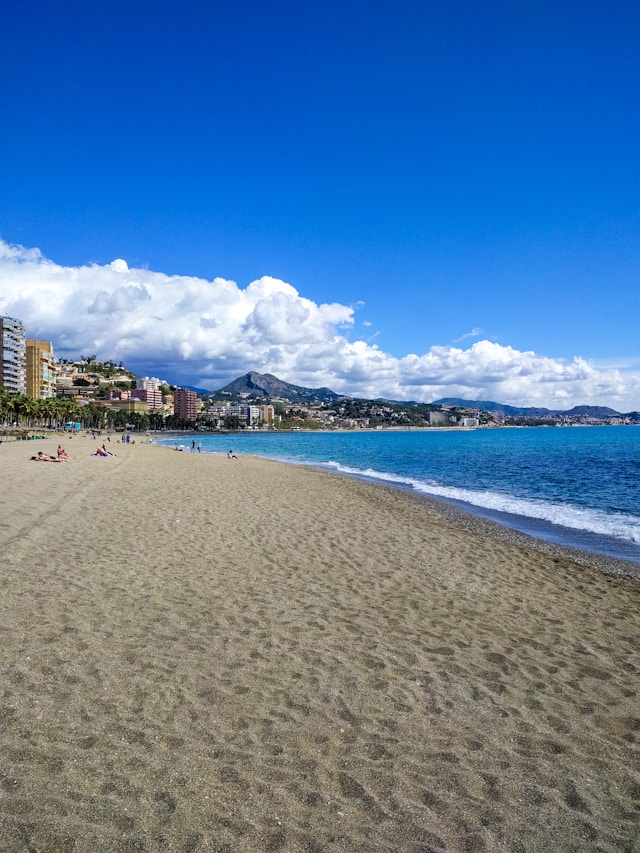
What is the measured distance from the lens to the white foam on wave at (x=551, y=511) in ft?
55.0

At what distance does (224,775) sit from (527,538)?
516 inches

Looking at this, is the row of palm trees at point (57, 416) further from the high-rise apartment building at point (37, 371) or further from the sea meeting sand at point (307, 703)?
the sea meeting sand at point (307, 703)

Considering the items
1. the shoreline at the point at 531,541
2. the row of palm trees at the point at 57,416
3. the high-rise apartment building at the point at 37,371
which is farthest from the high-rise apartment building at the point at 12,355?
the shoreline at the point at 531,541

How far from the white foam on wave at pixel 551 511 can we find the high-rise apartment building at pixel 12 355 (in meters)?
135

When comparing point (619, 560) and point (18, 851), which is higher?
point (18, 851)

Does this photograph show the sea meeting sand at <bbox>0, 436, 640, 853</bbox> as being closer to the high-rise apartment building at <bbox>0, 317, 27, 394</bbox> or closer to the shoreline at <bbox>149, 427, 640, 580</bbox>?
the shoreline at <bbox>149, 427, 640, 580</bbox>

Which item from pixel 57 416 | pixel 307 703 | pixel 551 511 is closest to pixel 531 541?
pixel 551 511

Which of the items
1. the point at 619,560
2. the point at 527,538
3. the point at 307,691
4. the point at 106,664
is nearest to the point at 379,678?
the point at 307,691

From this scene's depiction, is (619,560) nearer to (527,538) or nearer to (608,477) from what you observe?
(527,538)

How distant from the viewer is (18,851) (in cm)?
310

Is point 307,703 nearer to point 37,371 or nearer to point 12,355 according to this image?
point 12,355

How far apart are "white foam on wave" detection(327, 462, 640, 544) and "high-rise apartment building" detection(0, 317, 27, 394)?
135 meters

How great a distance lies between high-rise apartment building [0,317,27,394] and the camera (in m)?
135

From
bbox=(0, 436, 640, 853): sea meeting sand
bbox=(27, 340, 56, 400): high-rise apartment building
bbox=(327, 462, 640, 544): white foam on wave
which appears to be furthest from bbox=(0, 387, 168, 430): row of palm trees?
bbox=(0, 436, 640, 853): sea meeting sand
